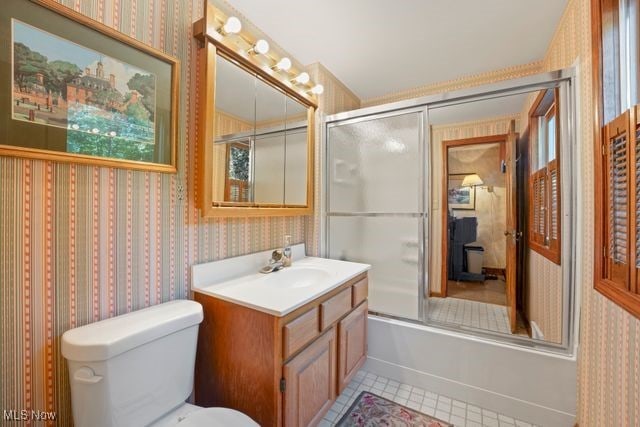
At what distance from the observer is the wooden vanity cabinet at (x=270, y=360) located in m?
1.08

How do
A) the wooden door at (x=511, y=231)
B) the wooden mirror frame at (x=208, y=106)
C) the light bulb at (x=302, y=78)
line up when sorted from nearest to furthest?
the wooden mirror frame at (x=208, y=106) → the light bulb at (x=302, y=78) → the wooden door at (x=511, y=231)

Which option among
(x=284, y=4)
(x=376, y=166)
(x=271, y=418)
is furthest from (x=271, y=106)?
(x=271, y=418)

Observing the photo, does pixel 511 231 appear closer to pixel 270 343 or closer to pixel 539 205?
pixel 539 205

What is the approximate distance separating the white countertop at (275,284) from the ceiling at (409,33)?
150 centimetres

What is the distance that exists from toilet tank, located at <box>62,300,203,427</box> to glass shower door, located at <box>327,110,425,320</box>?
140 centimetres

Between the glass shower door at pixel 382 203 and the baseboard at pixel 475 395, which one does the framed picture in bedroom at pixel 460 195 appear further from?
the baseboard at pixel 475 395

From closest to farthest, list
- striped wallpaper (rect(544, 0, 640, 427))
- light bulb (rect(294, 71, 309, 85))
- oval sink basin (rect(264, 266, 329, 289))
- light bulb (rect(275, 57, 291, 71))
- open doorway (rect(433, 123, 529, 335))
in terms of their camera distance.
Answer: striped wallpaper (rect(544, 0, 640, 427)), oval sink basin (rect(264, 266, 329, 289)), light bulb (rect(275, 57, 291, 71)), light bulb (rect(294, 71, 309, 85)), open doorway (rect(433, 123, 529, 335))

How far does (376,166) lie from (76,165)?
1797 millimetres

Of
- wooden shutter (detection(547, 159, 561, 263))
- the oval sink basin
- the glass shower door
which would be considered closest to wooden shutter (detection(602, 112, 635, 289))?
wooden shutter (detection(547, 159, 561, 263))

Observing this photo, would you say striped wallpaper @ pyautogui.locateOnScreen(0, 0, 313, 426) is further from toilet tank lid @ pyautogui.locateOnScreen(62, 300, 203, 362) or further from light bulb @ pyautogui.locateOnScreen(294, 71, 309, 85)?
light bulb @ pyautogui.locateOnScreen(294, 71, 309, 85)

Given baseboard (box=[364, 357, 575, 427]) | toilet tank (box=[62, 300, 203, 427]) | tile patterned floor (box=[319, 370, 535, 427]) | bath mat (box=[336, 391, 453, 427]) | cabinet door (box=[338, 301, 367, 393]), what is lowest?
tile patterned floor (box=[319, 370, 535, 427])

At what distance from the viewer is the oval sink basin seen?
1.60 meters

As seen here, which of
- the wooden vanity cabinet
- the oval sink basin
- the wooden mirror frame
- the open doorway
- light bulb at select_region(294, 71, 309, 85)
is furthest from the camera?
the open doorway

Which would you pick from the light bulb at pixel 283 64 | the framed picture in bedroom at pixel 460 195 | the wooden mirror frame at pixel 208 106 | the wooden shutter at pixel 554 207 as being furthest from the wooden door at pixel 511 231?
the wooden mirror frame at pixel 208 106
